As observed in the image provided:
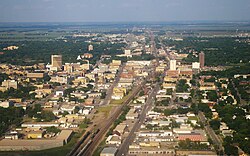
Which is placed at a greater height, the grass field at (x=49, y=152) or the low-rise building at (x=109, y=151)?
the low-rise building at (x=109, y=151)

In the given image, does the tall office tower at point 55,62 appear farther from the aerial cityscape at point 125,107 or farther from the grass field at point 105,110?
the grass field at point 105,110

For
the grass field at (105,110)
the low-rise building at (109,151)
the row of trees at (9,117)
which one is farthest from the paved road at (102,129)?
the row of trees at (9,117)

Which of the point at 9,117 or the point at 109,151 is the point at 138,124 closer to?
the point at 109,151

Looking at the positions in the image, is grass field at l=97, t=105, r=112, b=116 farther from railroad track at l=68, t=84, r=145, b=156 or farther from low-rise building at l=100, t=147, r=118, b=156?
low-rise building at l=100, t=147, r=118, b=156

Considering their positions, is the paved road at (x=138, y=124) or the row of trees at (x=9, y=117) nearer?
the paved road at (x=138, y=124)


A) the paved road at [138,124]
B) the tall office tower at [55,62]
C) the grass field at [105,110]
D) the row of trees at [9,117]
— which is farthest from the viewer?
the tall office tower at [55,62]

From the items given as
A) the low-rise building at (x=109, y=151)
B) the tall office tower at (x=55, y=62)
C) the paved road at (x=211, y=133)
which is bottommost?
the paved road at (x=211, y=133)

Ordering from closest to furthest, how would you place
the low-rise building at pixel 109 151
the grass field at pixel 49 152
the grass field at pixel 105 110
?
1. the low-rise building at pixel 109 151
2. the grass field at pixel 49 152
3. the grass field at pixel 105 110

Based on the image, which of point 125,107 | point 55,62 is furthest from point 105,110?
point 55,62

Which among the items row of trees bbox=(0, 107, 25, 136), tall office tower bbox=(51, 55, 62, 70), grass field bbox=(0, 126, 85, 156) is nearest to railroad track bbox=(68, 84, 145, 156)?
grass field bbox=(0, 126, 85, 156)
